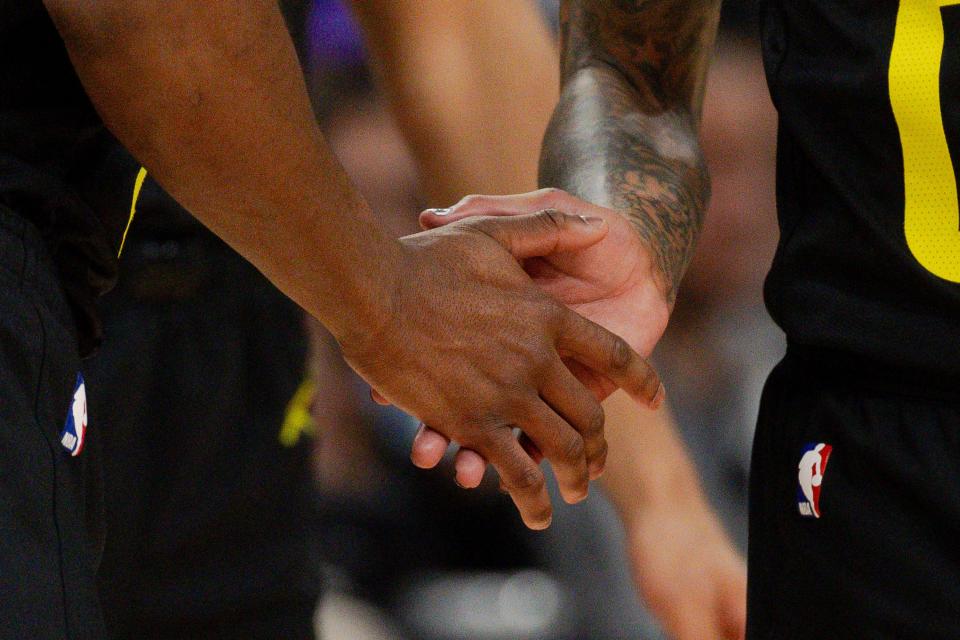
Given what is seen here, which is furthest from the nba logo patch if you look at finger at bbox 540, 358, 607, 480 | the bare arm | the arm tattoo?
the bare arm

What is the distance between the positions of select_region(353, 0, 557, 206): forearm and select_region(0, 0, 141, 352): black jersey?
2.93 ft

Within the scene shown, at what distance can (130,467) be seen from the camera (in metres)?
1.39

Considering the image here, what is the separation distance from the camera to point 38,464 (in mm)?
661

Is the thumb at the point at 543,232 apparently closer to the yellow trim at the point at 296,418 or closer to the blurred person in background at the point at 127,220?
the blurred person in background at the point at 127,220

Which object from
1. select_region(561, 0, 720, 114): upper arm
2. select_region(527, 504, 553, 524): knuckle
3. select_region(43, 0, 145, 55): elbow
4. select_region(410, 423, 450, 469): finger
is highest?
select_region(43, 0, 145, 55): elbow

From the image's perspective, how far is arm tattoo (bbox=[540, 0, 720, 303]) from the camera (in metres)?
1.21

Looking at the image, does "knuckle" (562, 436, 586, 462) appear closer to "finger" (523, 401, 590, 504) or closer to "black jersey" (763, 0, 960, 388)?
"finger" (523, 401, 590, 504)

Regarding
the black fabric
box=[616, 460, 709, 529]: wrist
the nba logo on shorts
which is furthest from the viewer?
box=[616, 460, 709, 529]: wrist

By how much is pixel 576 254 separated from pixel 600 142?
6.8 inches

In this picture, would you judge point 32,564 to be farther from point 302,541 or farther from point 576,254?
point 302,541

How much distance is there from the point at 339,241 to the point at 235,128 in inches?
4.8

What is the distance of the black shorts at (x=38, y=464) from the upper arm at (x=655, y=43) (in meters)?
0.71

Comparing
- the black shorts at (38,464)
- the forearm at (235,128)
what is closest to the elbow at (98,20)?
the forearm at (235,128)

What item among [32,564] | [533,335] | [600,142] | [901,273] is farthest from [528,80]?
[32,564]
